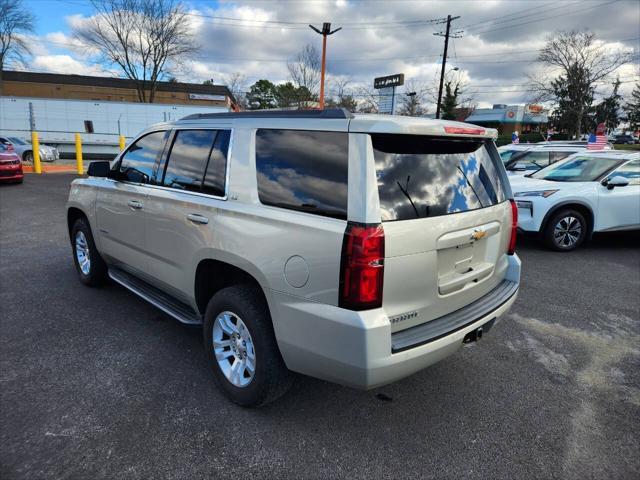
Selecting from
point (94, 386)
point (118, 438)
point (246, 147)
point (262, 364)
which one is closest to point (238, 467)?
point (262, 364)

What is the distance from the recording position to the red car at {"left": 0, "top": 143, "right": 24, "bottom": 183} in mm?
13047

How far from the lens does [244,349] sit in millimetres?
2779

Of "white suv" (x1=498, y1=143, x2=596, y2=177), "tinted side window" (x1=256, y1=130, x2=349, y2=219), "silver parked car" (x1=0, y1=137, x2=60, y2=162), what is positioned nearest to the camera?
"tinted side window" (x1=256, y1=130, x2=349, y2=219)

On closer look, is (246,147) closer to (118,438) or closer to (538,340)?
(118,438)

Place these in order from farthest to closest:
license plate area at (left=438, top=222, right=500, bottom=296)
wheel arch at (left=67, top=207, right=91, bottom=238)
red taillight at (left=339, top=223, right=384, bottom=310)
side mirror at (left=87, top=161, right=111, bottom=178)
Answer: wheel arch at (left=67, top=207, right=91, bottom=238)
side mirror at (left=87, top=161, right=111, bottom=178)
license plate area at (left=438, top=222, right=500, bottom=296)
red taillight at (left=339, top=223, right=384, bottom=310)

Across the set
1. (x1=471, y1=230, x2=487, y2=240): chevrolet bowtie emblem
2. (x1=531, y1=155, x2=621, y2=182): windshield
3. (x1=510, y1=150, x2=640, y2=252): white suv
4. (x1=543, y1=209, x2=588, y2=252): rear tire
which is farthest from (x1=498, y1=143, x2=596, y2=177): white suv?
(x1=471, y1=230, x2=487, y2=240): chevrolet bowtie emblem

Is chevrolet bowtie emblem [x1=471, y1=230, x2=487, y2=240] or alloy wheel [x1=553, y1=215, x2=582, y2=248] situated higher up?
chevrolet bowtie emblem [x1=471, y1=230, x2=487, y2=240]

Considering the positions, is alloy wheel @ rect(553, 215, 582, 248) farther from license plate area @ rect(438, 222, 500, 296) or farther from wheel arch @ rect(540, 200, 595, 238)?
license plate area @ rect(438, 222, 500, 296)

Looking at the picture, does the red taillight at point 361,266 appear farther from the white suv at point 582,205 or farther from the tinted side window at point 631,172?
the tinted side window at point 631,172

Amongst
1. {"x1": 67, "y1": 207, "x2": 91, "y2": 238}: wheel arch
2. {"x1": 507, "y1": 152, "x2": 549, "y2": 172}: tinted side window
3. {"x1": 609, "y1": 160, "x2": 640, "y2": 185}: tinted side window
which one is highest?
{"x1": 507, "y1": 152, "x2": 549, "y2": 172}: tinted side window

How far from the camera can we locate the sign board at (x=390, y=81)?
2788 cm

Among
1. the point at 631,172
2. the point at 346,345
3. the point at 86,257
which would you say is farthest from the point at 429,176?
the point at 631,172

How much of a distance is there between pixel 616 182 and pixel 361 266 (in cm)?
663

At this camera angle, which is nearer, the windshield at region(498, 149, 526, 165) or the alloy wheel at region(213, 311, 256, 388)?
the alloy wheel at region(213, 311, 256, 388)
